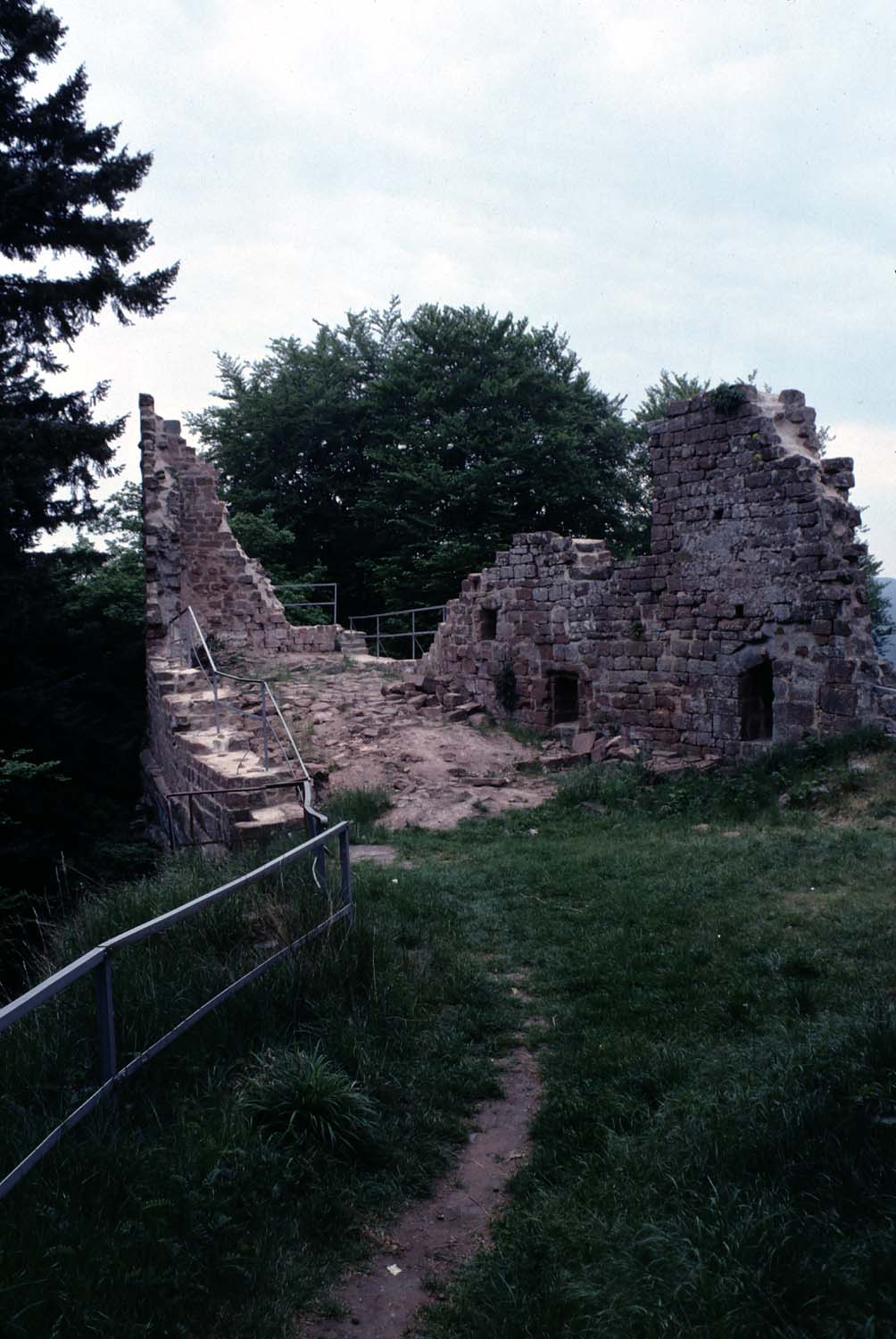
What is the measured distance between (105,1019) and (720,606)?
391 inches

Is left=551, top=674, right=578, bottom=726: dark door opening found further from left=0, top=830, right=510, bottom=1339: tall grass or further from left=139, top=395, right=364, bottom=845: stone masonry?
left=0, top=830, right=510, bottom=1339: tall grass

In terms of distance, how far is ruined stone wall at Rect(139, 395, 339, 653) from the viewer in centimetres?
1962

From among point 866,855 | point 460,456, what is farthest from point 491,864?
point 460,456

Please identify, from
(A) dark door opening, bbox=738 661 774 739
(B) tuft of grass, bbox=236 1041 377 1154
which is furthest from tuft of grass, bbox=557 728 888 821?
(B) tuft of grass, bbox=236 1041 377 1154

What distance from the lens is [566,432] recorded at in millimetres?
26547

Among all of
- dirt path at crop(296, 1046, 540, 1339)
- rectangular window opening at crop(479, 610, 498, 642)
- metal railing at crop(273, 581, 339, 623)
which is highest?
metal railing at crop(273, 581, 339, 623)

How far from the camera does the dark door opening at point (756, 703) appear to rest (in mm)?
12031

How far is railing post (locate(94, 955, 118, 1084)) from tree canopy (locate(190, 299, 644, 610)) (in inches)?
889

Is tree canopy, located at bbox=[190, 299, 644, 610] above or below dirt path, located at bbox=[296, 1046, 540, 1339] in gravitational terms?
above

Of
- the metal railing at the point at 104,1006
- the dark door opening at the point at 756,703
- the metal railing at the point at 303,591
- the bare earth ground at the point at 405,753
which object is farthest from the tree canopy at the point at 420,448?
the metal railing at the point at 104,1006

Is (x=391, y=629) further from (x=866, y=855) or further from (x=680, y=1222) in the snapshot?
(x=680, y=1222)

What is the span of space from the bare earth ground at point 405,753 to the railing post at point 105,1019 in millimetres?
6827

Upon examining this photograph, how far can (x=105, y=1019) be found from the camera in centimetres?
371

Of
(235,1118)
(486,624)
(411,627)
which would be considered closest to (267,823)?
(235,1118)
